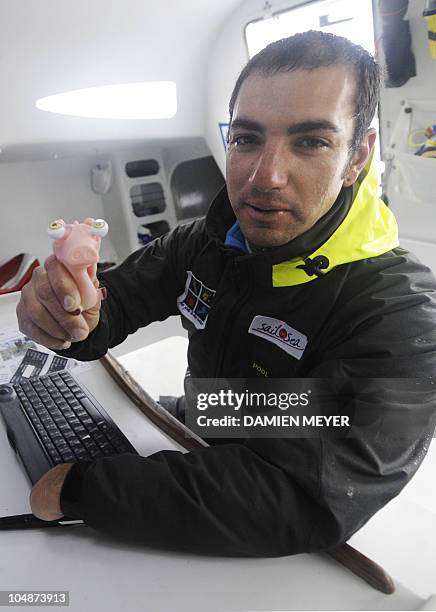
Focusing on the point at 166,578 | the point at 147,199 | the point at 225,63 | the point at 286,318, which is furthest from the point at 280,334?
the point at 147,199

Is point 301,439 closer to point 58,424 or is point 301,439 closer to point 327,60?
A: point 58,424

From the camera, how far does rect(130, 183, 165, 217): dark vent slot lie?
7.55ft

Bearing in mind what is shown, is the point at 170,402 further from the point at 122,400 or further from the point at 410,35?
the point at 410,35

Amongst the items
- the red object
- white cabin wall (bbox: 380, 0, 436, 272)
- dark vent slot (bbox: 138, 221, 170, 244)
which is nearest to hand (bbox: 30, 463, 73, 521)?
the red object

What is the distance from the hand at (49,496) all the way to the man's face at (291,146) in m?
0.48

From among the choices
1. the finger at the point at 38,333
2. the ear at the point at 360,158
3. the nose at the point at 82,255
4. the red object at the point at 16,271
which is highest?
the ear at the point at 360,158

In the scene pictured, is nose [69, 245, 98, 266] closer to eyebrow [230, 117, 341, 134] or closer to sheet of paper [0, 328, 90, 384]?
eyebrow [230, 117, 341, 134]

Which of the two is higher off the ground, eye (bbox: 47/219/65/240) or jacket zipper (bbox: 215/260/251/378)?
eye (bbox: 47/219/65/240)

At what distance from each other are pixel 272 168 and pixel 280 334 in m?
0.27

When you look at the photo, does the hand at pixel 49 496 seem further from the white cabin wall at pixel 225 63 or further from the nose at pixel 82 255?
the white cabin wall at pixel 225 63

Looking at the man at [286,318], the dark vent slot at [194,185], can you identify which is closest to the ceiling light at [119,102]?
the dark vent slot at [194,185]

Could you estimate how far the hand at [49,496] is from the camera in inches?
24.1

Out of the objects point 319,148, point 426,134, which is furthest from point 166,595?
point 426,134

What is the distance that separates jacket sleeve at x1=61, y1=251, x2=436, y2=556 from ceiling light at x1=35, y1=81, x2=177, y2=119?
1.41 m
